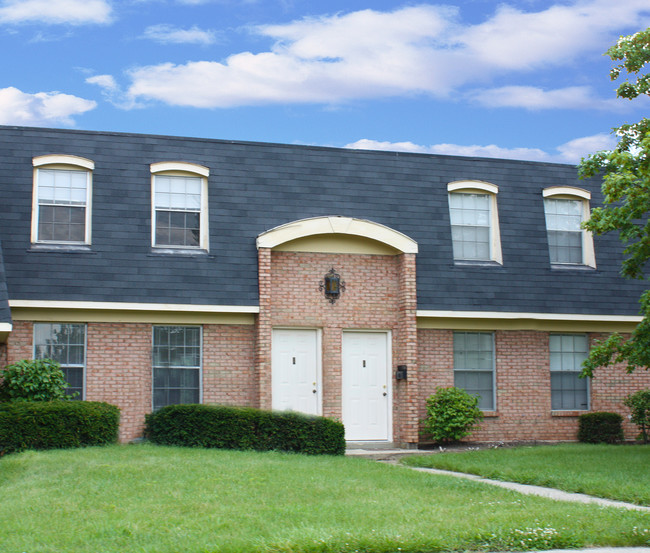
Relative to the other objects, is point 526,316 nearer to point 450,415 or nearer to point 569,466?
point 450,415

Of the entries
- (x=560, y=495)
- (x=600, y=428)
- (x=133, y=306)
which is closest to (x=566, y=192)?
(x=600, y=428)

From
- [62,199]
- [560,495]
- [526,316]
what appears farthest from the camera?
[526,316]

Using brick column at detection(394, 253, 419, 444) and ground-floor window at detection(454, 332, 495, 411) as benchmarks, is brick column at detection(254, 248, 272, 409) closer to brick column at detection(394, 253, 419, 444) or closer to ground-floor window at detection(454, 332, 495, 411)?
brick column at detection(394, 253, 419, 444)

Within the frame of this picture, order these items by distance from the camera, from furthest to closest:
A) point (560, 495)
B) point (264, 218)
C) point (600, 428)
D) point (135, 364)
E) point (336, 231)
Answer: point (600, 428) → point (264, 218) → point (336, 231) → point (135, 364) → point (560, 495)

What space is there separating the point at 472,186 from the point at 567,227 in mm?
2598

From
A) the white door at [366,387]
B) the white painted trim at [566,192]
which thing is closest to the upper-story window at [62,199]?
the white door at [366,387]

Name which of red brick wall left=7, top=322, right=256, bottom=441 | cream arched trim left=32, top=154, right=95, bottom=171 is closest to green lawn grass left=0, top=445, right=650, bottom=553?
red brick wall left=7, top=322, right=256, bottom=441

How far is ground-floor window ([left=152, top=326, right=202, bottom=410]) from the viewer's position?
17.8 metres

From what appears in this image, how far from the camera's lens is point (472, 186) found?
2006cm

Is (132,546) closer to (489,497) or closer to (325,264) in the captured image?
(489,497)

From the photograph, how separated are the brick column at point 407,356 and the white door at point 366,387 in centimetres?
29

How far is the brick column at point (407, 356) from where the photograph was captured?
18344 millimetres

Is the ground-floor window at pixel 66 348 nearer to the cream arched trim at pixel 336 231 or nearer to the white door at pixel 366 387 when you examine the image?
the cream arched trim at pixel 336 231

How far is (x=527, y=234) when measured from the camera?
2030 centimetres
